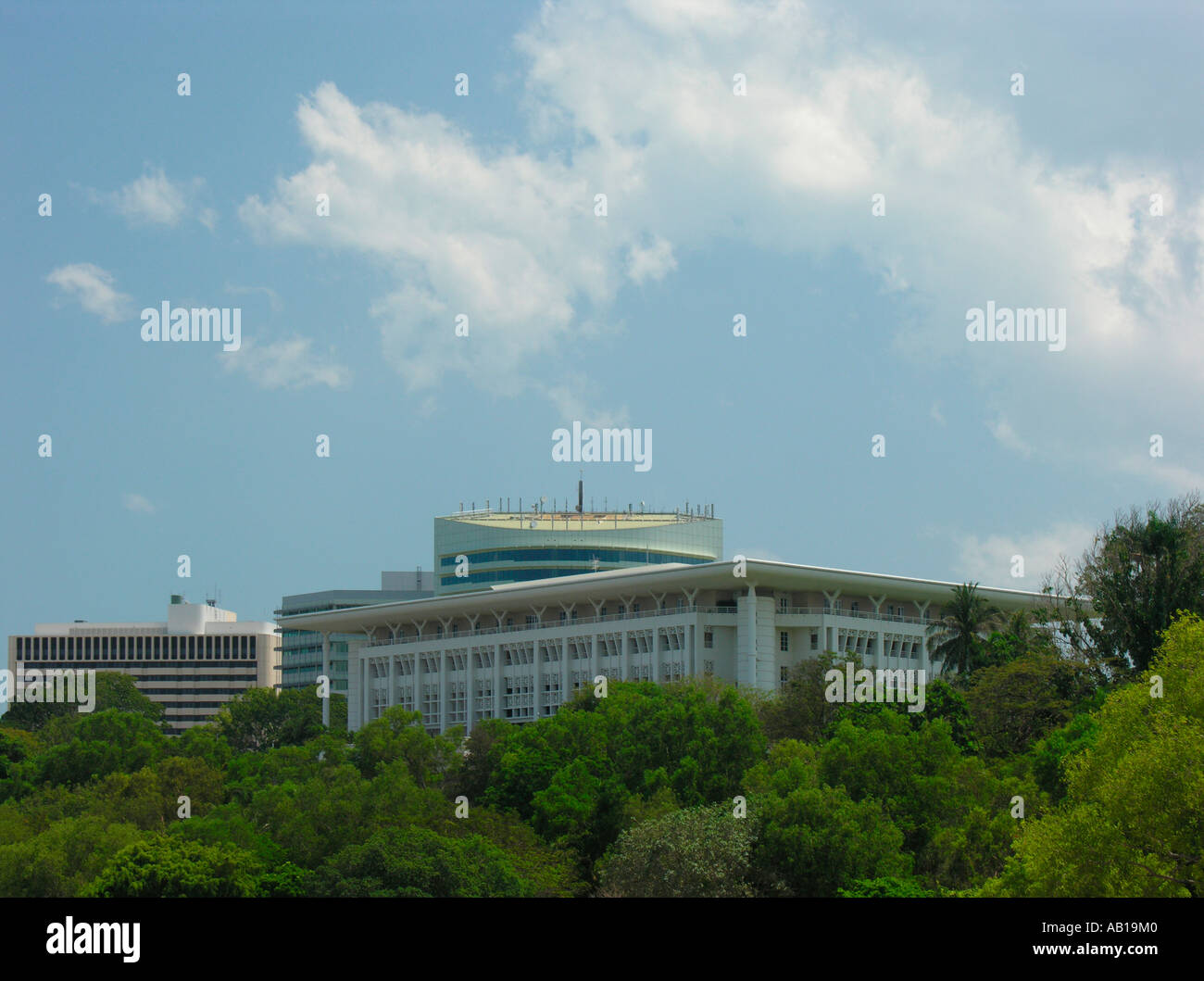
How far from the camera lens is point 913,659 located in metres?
108

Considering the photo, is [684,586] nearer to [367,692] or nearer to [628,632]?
[628,632]

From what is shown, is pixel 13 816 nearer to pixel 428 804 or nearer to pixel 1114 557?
pixel 428 804

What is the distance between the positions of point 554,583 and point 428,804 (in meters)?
50.9

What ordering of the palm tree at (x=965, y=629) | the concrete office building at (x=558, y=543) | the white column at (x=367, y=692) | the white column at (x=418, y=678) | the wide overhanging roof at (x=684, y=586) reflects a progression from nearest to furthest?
the palm tree at (x=965, y=629)
the wide overhanging roof at (x=684, y=586)
the white column at (x=418, y=678)
the white column at (x=367, y=692)
the concrete office building at (x=558, y=543)

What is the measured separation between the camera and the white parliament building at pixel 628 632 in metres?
98.9

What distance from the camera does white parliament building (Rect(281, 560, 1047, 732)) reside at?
325 feet

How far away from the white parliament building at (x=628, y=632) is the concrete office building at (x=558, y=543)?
25202mm

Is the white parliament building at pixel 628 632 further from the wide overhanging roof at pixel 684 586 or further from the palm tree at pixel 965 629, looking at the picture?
the palm tree at pixel 965 629

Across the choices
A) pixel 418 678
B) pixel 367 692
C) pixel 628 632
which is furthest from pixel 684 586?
pixel 367 692

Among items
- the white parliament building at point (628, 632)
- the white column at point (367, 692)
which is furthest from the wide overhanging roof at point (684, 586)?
the white column at point (367, 692)

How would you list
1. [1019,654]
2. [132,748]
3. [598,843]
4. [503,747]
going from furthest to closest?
[132,748] < [1019,654] < [503,747] < [598,843]

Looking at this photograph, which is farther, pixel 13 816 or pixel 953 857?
pixel 13 816

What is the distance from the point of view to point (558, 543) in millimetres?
154375
